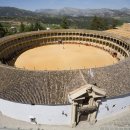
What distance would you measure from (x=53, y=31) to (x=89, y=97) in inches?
1805

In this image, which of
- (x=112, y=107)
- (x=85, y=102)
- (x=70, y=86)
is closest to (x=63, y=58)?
(x=70, y=86)

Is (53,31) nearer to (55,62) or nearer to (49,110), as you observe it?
(55,62)

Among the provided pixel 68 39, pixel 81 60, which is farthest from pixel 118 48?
pixel 68 39

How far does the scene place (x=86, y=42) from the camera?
251 ft

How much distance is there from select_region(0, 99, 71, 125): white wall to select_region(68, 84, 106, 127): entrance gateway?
1050 mm

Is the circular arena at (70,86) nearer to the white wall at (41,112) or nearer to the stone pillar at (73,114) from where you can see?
the stone pillar at (73,114)

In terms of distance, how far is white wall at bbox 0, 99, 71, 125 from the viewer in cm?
3478

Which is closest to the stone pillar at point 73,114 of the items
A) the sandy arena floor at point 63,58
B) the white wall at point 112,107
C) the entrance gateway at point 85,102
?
the entrance gateway at point 85,102

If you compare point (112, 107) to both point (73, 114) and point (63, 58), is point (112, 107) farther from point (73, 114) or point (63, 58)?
point (63, 58)

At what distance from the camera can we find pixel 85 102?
35.4m

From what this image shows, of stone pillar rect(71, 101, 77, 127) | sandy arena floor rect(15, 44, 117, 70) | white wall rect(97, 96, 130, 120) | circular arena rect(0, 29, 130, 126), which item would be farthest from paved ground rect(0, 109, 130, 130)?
sandy arena floor rect(15, 44, 117, 70)

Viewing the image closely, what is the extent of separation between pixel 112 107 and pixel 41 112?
434 inches

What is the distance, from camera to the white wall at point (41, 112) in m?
34.8

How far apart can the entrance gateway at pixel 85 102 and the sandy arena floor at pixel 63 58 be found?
21.9 metres
